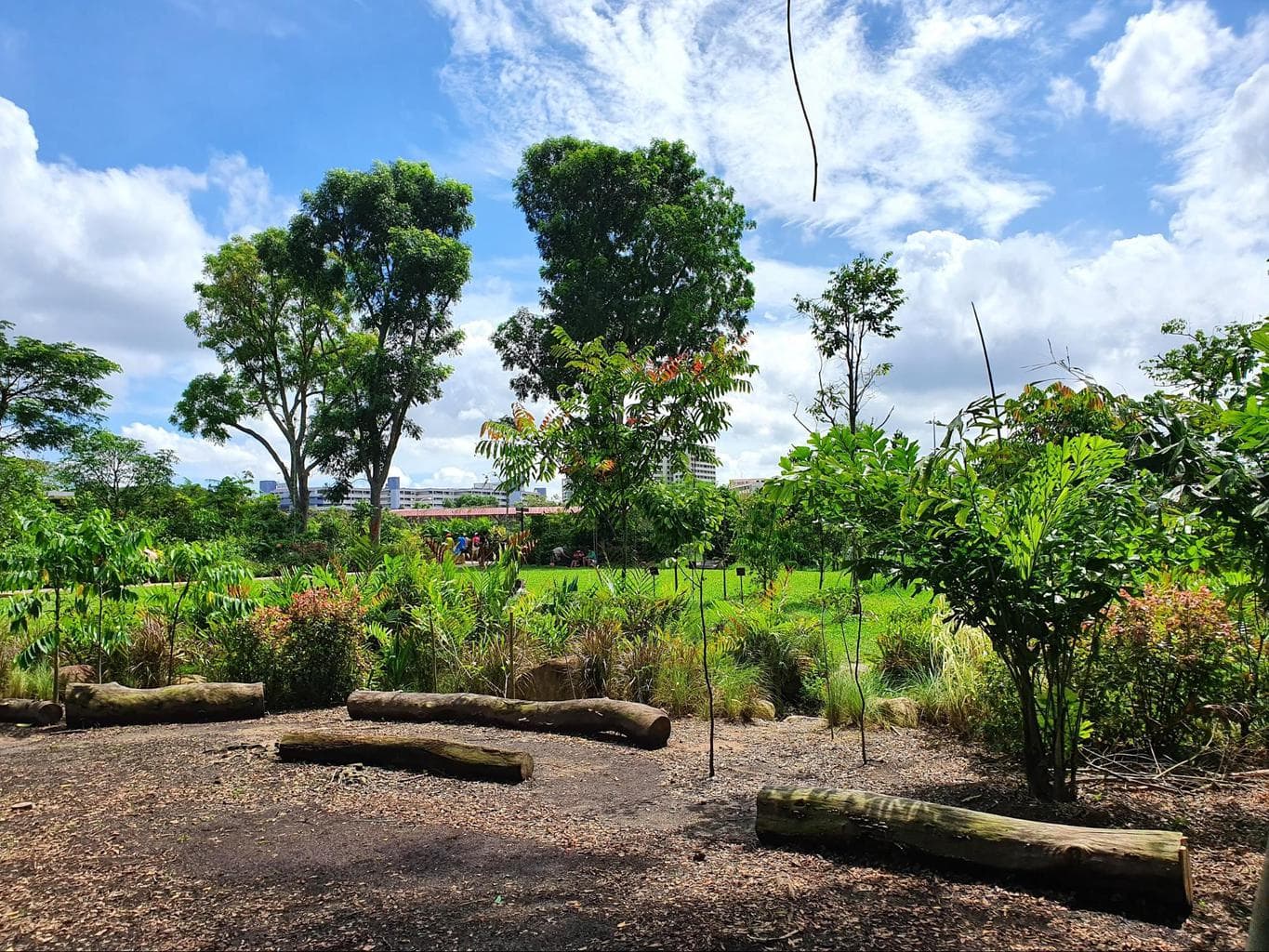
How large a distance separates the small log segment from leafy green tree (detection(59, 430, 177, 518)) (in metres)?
22.1

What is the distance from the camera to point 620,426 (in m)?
6.18

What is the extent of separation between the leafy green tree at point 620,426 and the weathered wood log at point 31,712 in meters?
4.42

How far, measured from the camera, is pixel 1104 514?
12.0 ft

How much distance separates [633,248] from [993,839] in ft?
86.3

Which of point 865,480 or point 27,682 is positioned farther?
point 27,682

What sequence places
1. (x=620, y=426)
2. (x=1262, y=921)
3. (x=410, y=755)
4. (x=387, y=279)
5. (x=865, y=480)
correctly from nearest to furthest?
1. (x=1262, y=921)
2. (x=865, y=480)
3. (x=410, y=755)
4. (x=620, y=426)
5. (x=387, y=279)

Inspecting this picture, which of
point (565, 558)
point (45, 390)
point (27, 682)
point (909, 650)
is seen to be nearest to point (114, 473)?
point (45, 390)

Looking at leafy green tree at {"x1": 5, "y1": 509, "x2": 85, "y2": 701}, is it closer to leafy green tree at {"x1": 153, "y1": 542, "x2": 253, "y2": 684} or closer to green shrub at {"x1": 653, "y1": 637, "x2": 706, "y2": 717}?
leafy green tree at {"x1": 153, "y1": 542, "x2": 253, "y2": 684}

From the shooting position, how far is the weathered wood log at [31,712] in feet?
21.8

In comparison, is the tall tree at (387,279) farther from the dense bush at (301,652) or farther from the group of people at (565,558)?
the dense bush at (301,652)

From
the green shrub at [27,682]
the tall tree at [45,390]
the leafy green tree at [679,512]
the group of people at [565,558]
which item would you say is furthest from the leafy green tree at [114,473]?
the leafy green tree at [679,512]

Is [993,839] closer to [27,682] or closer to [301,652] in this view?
[301,652]

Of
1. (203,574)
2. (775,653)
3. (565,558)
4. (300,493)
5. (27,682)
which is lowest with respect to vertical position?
(27,682)

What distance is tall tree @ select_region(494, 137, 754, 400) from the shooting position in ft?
87.4
